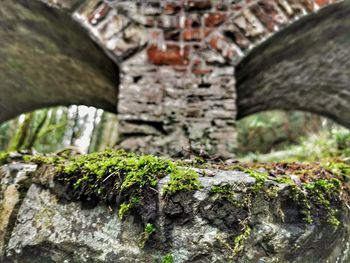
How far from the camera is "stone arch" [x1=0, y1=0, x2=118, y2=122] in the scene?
2.43 meters

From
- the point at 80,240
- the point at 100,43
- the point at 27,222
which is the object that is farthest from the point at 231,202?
the point at 100,43

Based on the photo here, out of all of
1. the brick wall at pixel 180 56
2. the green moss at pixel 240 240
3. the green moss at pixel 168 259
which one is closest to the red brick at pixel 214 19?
the brick wall at pixel 180 56

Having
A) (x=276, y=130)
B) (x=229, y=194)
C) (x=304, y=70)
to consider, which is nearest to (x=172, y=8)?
(x=304, y=70)

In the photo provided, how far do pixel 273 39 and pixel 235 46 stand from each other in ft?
1.08

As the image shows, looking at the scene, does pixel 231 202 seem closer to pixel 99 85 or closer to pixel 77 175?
pixel 77 175

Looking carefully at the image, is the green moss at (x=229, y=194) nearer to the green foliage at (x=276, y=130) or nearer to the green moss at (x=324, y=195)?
the green moss at (x=324, y=195)

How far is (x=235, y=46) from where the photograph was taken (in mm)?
2352

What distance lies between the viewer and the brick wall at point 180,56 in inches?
90.7

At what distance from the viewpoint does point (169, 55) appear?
2.36 m

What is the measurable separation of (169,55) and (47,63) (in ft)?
4.28

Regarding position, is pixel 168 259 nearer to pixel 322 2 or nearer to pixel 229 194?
pixel 229 194

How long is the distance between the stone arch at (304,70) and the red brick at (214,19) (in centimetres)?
32

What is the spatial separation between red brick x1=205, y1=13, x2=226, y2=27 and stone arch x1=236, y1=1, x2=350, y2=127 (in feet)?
1.05

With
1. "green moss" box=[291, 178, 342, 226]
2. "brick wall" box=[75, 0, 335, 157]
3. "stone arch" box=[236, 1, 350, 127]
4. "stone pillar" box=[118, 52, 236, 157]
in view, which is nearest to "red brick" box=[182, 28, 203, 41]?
"brick wall" box=[75, 0, 335, 157]
